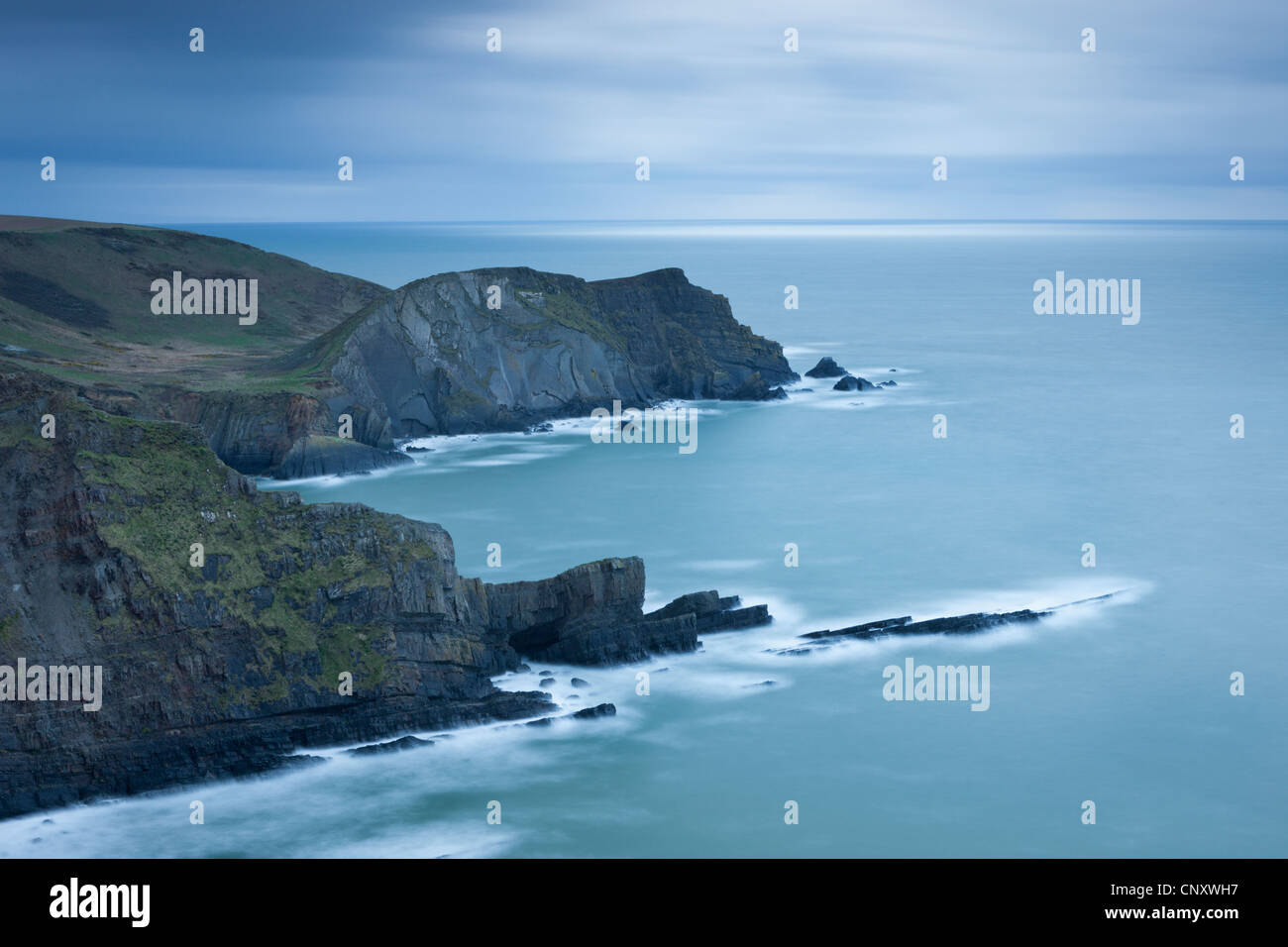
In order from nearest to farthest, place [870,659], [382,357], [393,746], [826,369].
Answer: [393,746]
[870,659]
[382,357]
[826,369]

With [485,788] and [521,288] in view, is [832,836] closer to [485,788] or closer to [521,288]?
[485,788]

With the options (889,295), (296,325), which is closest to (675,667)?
(296,325)
